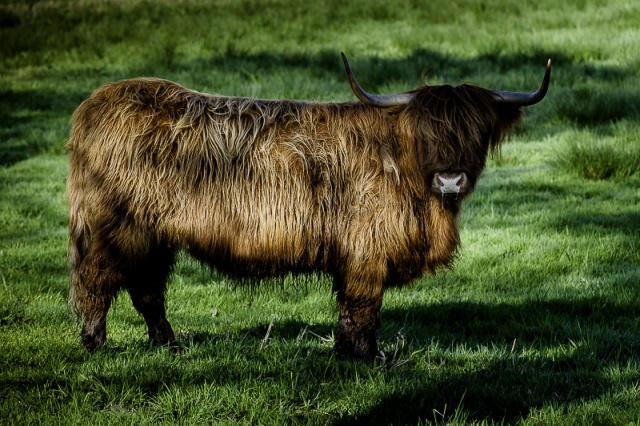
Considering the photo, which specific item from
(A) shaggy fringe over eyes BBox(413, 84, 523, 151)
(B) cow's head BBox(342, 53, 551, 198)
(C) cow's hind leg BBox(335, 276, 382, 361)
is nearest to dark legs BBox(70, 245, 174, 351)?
(C) cow's hind leg BBox(335, 276, 382, 361)

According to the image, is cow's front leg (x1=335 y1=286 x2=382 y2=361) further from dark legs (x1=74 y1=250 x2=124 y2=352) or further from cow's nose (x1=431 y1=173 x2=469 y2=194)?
dark legs (x1=74 y1=250 x2=124 y2=352)

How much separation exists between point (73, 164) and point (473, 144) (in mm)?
1880

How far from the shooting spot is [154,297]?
3920mm

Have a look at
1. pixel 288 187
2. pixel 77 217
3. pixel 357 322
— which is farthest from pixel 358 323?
pixel 77 217

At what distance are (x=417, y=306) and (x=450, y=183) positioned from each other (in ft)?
4.52

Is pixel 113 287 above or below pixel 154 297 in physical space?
above

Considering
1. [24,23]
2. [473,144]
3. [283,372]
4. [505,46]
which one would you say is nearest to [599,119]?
[505,46]

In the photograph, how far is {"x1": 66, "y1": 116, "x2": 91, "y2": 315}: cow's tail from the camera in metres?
3.72

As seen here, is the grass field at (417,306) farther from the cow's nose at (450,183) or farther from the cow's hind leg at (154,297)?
the cow's nose at (450,183)

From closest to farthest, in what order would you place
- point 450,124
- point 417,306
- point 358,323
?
point 450,124
point 358,323
point 417,306

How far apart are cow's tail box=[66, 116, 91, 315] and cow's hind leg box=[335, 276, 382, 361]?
4.01 ft

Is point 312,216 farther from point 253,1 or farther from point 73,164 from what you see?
point 253,1

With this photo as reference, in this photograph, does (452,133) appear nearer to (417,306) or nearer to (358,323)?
(358,323)

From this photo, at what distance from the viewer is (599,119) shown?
8.53 metres
